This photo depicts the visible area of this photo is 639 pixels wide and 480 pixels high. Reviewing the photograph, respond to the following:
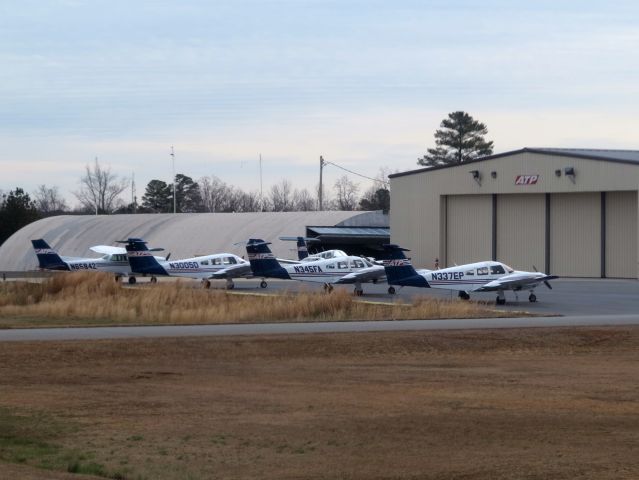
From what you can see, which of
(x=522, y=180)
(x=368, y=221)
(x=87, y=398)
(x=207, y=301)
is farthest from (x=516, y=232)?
(x=87, y=398)

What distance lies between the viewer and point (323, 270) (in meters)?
53.8

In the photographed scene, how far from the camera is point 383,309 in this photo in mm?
38531

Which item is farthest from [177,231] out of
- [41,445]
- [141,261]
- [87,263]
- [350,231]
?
[41,445]

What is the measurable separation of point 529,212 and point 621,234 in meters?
7.02

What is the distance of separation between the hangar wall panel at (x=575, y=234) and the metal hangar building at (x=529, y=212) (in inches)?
2.4

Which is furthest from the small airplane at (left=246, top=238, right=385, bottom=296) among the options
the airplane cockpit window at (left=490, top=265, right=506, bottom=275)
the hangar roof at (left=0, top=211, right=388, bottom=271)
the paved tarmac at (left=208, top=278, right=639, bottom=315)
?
the hangar roof at (left=0, top=211, right=388, bottom=271)

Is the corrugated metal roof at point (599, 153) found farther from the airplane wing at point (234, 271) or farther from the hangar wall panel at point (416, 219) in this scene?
the airplane wing at point (234, 271)

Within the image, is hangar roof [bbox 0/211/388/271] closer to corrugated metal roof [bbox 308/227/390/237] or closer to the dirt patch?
corrugated metal roof [bbox 308/227/390/237]

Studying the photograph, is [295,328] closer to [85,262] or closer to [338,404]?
[338,404]

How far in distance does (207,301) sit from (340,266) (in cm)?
1300

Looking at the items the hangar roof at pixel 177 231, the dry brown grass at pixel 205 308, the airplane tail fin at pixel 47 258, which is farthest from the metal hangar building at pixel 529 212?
the dry brown grass at pixel 205 308

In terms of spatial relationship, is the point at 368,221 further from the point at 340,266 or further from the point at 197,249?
the point at 340,266

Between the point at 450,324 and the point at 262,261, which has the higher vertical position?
the point at 262,261

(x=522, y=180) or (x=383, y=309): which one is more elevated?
(x=522, y=180)
